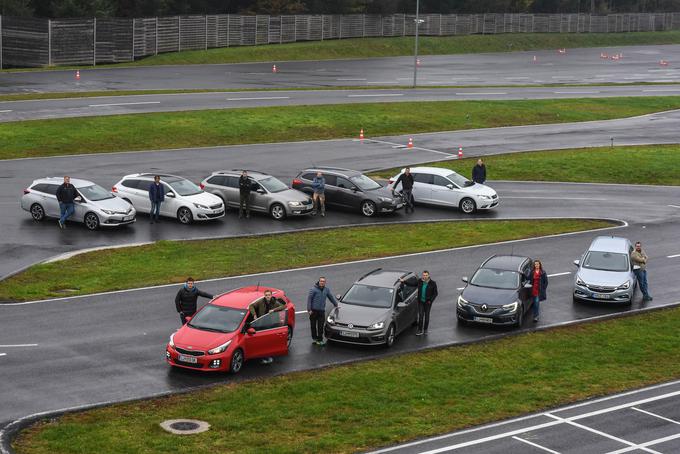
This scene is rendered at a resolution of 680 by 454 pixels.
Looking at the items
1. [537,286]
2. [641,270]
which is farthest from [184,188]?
[641,270]

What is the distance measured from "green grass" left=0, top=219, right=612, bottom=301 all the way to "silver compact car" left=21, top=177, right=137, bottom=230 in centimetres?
239

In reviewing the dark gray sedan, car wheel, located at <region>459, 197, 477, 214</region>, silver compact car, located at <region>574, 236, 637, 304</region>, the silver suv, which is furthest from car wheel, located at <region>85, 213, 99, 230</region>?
silver compact car, located at <region>574, 236, 637, 304</region>

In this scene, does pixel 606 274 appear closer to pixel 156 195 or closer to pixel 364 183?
pixel 364 183

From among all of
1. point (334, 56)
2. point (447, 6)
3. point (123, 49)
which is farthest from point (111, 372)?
point (447, 6)

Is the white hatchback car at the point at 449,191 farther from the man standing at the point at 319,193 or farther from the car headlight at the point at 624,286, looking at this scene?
the car headlight at the point at 624,286

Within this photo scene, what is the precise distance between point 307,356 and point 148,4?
72.3 m

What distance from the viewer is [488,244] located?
35.5 metres

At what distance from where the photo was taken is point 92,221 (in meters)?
35.3

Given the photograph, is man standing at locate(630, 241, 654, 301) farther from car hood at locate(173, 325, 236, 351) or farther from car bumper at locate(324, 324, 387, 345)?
car hood at locate(173, 325, 236, 351)

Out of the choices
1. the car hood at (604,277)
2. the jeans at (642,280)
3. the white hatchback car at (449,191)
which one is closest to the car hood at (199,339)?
the car hood at (604,277)

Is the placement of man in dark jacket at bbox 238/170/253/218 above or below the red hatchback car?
above

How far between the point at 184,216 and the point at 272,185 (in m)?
3.69

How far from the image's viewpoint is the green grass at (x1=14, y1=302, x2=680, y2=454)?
19.1m

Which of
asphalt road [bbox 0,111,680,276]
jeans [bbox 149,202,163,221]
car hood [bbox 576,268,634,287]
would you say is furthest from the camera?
jeans [bbox 149,202,163,221]
